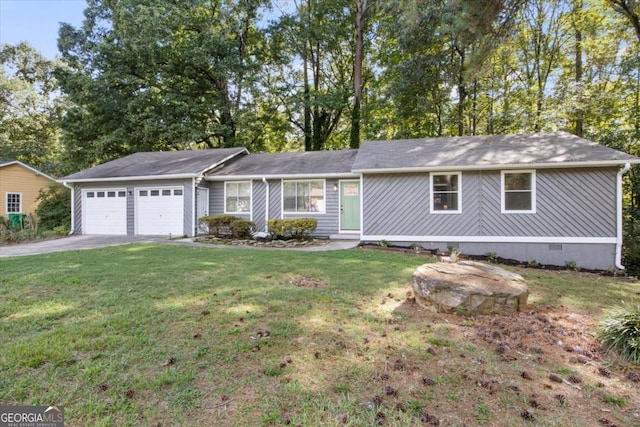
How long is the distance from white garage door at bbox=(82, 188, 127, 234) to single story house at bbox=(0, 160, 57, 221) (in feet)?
21.3

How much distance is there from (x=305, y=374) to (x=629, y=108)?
62.0 feet

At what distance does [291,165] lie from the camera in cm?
1305

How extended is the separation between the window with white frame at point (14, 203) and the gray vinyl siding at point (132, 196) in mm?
8337

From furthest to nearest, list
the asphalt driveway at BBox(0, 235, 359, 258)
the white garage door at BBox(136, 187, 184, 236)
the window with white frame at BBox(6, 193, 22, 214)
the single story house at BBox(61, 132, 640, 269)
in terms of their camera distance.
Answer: the window with white frame at BBox(6, 193, 22, 214)
the white garage door at BBox(136, 187, 184, 236)
the asphalt driveway at BBox(0, 235, 359, 258)
the single story house at BBox(61, 132, 640, 269)

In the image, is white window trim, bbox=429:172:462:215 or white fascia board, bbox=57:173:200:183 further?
white fascia board, bbox=57:173:200:183

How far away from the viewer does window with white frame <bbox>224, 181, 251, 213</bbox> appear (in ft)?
41.5

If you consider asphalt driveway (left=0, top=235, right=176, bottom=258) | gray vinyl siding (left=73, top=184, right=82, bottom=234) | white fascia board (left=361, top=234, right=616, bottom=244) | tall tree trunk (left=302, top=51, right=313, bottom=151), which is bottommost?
asphalt driveway (left=0, top=235, right=176, bottom=258)

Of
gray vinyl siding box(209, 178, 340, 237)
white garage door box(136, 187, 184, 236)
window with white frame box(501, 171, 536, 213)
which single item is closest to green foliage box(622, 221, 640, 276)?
window with white frame box(501, 171, 536, 213)

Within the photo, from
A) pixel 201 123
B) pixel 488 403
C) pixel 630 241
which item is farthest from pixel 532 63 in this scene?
pixel 488 403

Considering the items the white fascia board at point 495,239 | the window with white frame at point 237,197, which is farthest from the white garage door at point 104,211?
the white fascia board at point 495,239

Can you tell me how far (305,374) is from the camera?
8.89ft

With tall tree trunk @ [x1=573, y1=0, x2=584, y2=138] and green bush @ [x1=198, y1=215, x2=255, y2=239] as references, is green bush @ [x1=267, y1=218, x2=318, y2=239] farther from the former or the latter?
tall tree trunk @ [x1=573, y1=0, x2=584, y2=138]

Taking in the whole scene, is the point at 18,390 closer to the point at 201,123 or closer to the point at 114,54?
the point at 201,123

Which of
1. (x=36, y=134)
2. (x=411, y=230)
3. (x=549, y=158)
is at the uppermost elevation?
(x=36, y=134)
